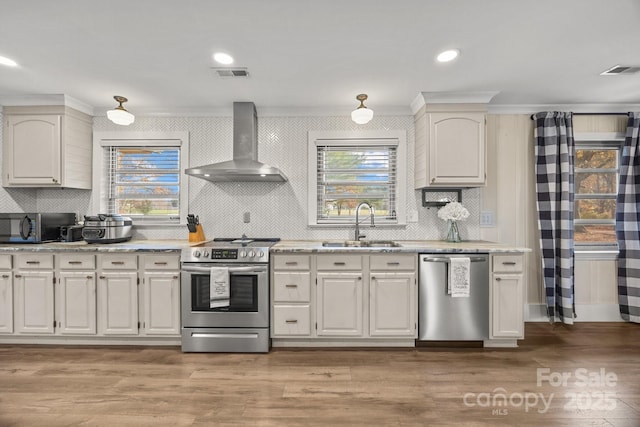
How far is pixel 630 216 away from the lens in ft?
11.6

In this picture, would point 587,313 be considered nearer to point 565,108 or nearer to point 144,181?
point 565,108

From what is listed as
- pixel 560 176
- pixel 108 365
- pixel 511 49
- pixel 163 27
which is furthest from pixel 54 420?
pixel 560 176

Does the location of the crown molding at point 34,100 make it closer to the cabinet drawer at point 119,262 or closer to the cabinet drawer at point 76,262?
the cabinet drawer at point 76,262

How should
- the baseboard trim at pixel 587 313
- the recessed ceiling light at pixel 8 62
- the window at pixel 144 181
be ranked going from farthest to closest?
the window at pixel 144 181 → the baseboard trim at pixel 587 313 → the recessed ceiling light at pixel 8 62

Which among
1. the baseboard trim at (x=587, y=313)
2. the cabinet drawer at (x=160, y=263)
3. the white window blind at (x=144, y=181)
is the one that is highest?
the white window blind at (x=144, y=181)

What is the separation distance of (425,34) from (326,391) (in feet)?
8.55

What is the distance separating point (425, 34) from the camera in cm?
216

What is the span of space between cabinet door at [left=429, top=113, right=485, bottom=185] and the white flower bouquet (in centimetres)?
27

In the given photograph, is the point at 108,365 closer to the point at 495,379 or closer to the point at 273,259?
the point at 273,259

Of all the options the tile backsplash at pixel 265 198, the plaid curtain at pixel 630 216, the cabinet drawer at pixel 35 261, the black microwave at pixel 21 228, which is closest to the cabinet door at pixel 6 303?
the cabinet drawer at pixel 35 261

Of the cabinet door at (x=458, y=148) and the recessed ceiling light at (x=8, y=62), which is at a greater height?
the recessed ceiling light at (x=8, y=62)

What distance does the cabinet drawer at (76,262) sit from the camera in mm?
2955

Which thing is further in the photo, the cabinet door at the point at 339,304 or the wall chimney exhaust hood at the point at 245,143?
the wall chimney exhaust hood at the point at 245,143

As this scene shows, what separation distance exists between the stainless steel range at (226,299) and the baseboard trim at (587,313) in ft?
9.98
